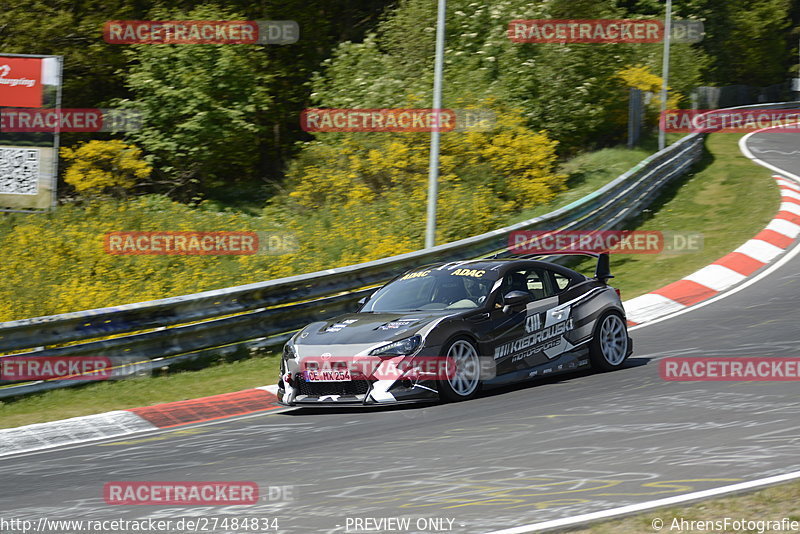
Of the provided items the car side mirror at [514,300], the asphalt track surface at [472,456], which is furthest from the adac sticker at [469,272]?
the asphalt track surface at [472,456]

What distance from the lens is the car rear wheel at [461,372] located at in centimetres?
934

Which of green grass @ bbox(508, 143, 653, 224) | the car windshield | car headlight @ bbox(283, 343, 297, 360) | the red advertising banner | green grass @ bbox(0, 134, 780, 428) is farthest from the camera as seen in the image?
green grass @ bbox(508, 143, 653, 224)

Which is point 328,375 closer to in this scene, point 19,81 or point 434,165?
point 434,165

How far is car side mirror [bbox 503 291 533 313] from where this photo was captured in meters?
9.93

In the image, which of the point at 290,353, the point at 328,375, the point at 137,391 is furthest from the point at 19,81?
the point at 328,375

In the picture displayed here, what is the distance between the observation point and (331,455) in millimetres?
7469

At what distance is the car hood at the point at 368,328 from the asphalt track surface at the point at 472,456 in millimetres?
676

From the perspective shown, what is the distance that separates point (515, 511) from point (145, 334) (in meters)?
6.70

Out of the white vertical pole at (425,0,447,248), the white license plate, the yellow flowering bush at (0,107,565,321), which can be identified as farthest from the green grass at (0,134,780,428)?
the white vertical pole at (425,0,447,248)

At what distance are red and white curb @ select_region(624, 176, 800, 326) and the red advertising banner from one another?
33.6ft

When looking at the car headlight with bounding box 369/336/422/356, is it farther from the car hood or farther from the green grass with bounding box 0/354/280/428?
the green grass with bounding box 0/354/280/428

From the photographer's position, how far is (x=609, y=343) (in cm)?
1087

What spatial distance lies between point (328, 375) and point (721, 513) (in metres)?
4.72

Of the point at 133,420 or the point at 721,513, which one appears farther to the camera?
the point at 133,420
